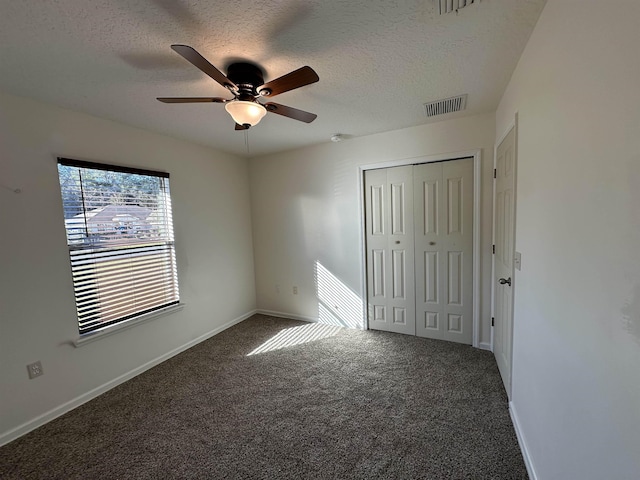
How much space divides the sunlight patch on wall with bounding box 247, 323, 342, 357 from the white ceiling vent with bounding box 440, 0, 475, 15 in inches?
122

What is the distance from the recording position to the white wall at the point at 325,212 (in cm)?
278

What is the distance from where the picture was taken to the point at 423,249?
3062mm

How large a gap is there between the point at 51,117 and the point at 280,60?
1.93 meters

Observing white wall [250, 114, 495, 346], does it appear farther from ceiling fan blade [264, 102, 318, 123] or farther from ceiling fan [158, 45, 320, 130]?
ceiling fan [158, 45, 320, 130]

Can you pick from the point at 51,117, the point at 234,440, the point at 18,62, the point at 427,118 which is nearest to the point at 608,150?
the point at 427,118

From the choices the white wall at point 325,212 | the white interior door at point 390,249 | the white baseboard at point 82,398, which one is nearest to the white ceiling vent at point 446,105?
the white wall at point 325,212

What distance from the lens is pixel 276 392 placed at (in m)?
2.29

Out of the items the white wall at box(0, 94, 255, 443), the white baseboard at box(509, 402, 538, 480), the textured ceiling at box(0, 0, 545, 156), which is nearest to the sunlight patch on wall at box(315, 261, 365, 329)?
the white wall at box(0, 94, 255, 443)

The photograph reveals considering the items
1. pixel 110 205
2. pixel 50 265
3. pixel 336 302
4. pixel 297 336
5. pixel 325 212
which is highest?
pixel 110 205

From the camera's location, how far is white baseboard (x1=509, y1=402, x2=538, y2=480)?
1445 millimetres

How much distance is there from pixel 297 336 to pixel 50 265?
2.45 metres

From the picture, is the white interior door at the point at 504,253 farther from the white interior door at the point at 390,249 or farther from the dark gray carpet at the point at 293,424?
the white interior door at the point at 390,249

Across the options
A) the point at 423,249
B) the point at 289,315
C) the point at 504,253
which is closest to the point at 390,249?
the point at 423,249

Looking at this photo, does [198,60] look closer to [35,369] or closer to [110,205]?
[110,205]
